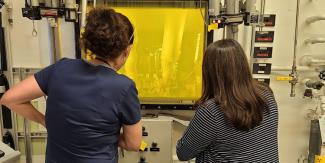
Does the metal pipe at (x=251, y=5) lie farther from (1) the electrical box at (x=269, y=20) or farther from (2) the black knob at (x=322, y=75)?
(2) the black knob at (x=322, y=75)

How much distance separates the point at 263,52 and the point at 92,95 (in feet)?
4.89

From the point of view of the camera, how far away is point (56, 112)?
46.1 inches

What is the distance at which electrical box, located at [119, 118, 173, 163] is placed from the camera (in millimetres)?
2076

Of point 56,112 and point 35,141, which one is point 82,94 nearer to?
point 56,112

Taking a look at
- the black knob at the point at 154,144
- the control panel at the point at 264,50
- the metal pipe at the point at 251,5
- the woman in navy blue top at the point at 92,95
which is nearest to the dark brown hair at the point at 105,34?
the woman in navy blue top at the point at 92,95

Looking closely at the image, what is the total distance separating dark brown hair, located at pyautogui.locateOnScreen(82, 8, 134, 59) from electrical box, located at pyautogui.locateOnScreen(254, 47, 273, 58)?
4.40 feet

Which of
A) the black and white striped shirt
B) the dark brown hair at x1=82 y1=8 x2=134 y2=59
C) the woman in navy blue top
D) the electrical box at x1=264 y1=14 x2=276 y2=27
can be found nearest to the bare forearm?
the woman in navy blue top

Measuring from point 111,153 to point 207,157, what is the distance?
1.24 ft

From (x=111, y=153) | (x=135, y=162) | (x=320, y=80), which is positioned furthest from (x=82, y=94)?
(x=320, y=80)

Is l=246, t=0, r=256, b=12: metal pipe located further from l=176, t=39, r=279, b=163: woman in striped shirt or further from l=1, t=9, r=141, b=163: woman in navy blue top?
l=1, t=9, r=141, b=163: woman in navy blue top

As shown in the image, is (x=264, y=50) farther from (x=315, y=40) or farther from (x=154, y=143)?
(x=154, y=143)

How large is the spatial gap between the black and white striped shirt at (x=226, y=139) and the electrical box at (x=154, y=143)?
78cm

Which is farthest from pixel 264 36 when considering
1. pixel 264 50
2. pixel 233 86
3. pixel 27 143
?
pixel 27 143

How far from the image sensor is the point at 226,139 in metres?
1.20
